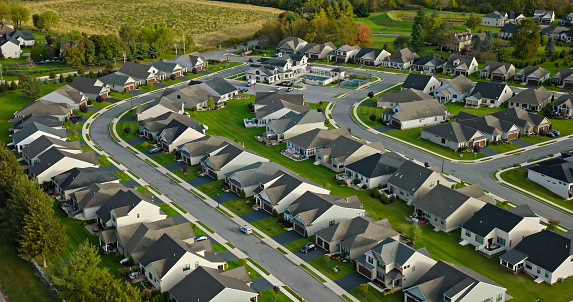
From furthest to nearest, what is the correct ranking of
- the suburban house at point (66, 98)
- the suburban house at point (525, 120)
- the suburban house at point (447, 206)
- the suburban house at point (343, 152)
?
the suburban house at point (66, 98) < the suburban house at point (525, 120) < the suburban house at point (343, 152) < the suburban house at point (447, 206)

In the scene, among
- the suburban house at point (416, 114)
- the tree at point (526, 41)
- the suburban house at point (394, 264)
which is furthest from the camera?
the tree at point (526, 41)

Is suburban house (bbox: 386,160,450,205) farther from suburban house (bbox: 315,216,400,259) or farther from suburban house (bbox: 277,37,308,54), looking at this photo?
suburban house (bbox: 277,37,308,54)

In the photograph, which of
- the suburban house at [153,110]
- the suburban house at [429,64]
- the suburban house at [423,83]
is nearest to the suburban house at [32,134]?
the suburban house at [153,110]

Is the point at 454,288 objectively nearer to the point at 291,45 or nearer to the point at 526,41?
the point at 526,41

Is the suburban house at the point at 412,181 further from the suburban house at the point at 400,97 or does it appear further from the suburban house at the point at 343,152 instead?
the suburban house at the point at 400,97

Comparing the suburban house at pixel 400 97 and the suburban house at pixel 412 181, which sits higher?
the suburban house at pixel 400 97

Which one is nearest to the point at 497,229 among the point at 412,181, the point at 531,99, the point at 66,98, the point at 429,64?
the point at 412,181

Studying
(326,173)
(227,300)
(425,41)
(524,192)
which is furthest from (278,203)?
(425,41)
